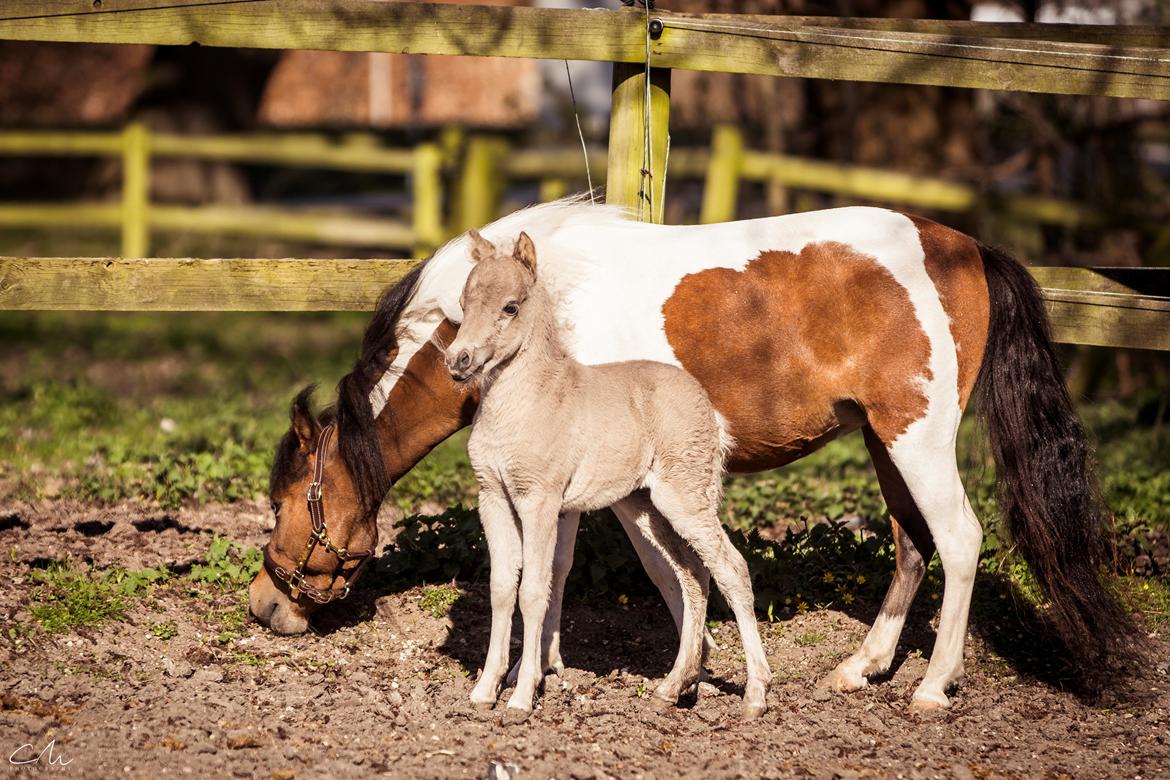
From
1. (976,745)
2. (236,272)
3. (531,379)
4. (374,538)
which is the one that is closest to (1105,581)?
(976,745)

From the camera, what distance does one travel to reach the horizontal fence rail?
183 inches

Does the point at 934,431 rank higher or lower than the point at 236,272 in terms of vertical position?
lower

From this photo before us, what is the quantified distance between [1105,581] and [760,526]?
1939 mm

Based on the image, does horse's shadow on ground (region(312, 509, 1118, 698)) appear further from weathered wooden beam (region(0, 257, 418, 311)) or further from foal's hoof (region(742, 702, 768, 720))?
weathered wooden beam (region(0, 257, 418, 311))

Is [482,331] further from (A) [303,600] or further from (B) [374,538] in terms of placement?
(A) [303,600]

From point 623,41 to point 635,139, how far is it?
371 millimetres

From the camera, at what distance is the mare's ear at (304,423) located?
4406 millimetres

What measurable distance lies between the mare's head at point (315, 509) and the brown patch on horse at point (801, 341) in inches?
50.0

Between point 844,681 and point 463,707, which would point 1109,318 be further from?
point 463,707

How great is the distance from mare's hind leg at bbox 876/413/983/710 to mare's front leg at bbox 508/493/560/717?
125 centimetres

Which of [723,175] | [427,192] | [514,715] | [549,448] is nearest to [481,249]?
[549,448]

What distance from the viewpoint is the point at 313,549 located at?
176 inches

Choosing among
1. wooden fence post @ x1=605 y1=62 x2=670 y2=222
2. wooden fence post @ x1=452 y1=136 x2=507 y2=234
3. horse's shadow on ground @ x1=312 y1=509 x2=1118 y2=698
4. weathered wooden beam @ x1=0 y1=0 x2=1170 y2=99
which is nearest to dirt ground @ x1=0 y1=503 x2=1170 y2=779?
horse's shadow on ground @ x1=312 y1=509 x2=1118 y2=698

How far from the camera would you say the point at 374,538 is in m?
4.56
